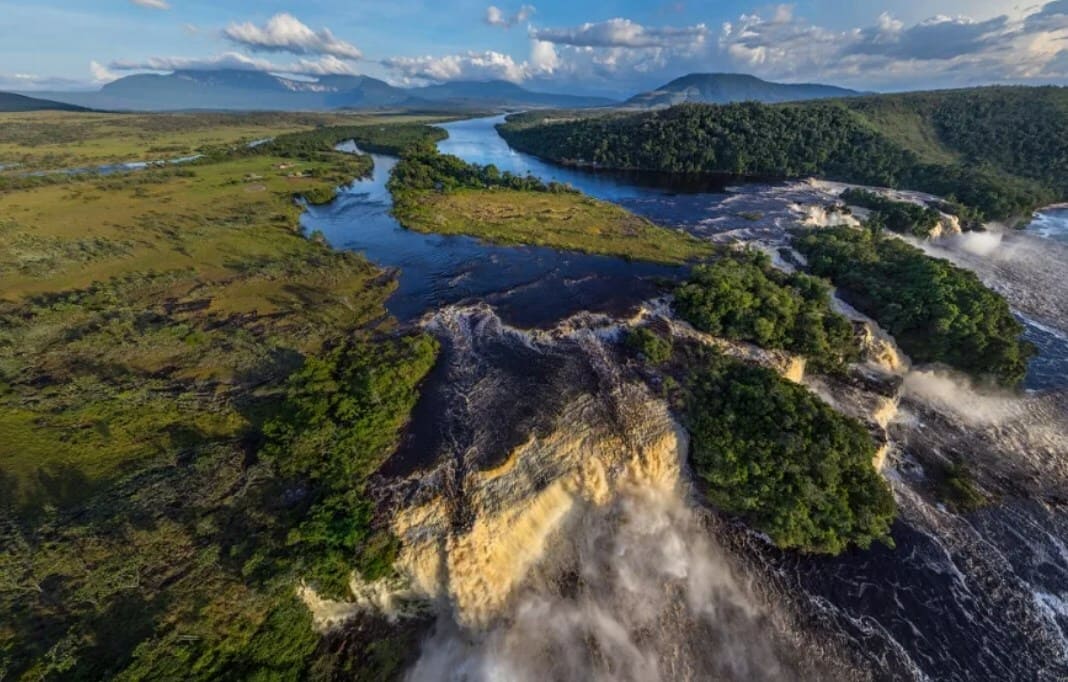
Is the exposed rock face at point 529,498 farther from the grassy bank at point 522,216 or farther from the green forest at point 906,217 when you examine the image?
the green forest at point 906,217

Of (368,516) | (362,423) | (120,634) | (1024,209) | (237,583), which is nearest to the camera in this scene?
(120,634)

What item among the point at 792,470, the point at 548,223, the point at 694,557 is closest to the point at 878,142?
the point at 548,223

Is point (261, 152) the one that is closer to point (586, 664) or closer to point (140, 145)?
point (140, 145)

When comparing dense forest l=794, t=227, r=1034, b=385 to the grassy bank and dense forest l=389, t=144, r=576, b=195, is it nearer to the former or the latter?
the grassy bank

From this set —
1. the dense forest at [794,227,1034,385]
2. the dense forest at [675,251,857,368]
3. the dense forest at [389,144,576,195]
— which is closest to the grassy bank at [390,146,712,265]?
the dense forest at [389,144,576,195]

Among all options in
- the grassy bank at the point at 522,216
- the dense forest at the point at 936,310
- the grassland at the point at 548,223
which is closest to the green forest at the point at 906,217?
the dense forest at the point at 936,310

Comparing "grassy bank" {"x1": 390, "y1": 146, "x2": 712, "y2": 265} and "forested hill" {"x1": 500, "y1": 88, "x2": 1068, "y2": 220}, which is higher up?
"forested hill" {"x1": 500, "y1": 88, "x2": 1068, "y2": 220}

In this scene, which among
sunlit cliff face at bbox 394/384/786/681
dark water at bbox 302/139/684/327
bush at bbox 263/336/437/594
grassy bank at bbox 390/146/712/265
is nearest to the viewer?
sunlit cliff face at bbox 394/384/786/681

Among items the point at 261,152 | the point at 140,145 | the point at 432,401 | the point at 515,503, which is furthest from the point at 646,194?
the point at 140,145
